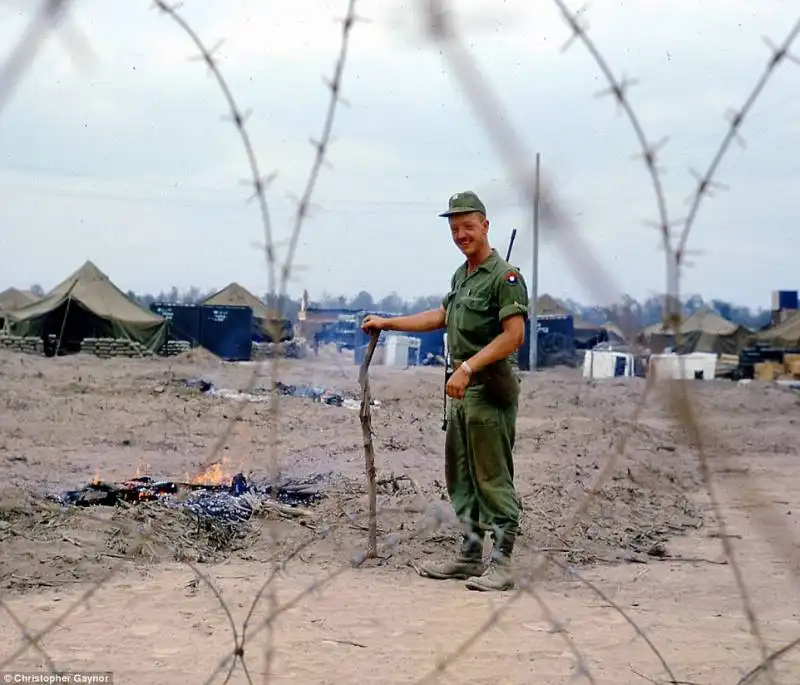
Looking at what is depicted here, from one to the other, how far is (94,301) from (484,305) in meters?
23.5

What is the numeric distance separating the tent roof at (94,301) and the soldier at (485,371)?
2260 cm

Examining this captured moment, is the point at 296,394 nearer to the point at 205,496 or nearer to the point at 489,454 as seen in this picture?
the point at 205,496

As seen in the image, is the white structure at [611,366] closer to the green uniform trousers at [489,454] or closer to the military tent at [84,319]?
the military tent at [84,319]

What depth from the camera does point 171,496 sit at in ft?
20.0

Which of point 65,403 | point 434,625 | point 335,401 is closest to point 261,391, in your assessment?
point 335,401

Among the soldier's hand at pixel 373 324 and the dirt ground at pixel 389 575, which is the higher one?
the soldier's hand at pixel 373 324

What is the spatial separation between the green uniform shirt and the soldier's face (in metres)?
0.09

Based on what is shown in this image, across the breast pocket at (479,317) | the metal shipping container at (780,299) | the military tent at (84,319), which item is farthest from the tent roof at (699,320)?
the military tent at (84,319)

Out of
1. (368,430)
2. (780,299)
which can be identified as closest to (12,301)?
(368,430)

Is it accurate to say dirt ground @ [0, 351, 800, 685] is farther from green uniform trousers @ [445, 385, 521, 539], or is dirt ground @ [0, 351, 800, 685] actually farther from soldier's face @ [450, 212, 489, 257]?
soldier's face @ [450, 212, 489, 257]

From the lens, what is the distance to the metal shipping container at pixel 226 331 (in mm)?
28906

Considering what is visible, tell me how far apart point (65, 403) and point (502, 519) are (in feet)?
35.7

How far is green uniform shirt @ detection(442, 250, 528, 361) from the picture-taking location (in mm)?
4316

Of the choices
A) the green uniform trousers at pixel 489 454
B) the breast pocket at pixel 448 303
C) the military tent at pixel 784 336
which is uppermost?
the military tent at pixel 784 336
